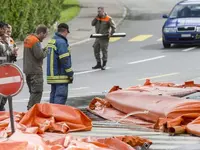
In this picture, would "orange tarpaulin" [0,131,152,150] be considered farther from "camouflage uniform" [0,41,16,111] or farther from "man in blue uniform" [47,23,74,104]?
"camouflage uniform" [0,41,16,111]

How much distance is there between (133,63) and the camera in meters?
26.7

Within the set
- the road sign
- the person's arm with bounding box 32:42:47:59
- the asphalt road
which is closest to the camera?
the road sign

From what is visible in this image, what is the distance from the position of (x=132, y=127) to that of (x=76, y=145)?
2705 mm

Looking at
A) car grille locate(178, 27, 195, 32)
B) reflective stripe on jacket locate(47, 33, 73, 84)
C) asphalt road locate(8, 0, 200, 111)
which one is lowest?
asphalt road locate(8, 0, 200, 111)

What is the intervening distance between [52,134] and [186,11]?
20094 mm

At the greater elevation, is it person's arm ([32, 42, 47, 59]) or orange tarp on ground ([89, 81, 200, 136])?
person's arm ([32, 42, 47, 59])

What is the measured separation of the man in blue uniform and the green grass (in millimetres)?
24180

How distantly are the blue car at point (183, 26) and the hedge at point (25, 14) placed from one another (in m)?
5.42

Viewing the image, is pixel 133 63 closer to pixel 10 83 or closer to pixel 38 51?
pixel 38 51

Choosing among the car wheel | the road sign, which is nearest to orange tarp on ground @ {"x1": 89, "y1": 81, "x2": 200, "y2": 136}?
the road sign

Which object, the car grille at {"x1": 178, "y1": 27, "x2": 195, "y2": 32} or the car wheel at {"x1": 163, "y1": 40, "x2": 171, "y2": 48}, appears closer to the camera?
the car grille at {"x1": 178, "y1": 27, "x2": 195, "y2": 32}

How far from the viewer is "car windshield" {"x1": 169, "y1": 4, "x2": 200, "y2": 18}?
30.6 meters

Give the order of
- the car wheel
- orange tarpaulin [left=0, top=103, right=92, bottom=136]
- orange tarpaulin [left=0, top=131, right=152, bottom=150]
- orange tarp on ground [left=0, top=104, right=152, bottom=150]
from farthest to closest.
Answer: the car wheel, orange tarpaulin [left=0, top=103, right=92, bottom=136], orange tarp on ground [left=0, top=104, right=152, bottom=150], orange tarpaulin [left=0, top=131, right=152, bottom=150]

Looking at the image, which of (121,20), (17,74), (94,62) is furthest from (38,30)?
(121,20)
